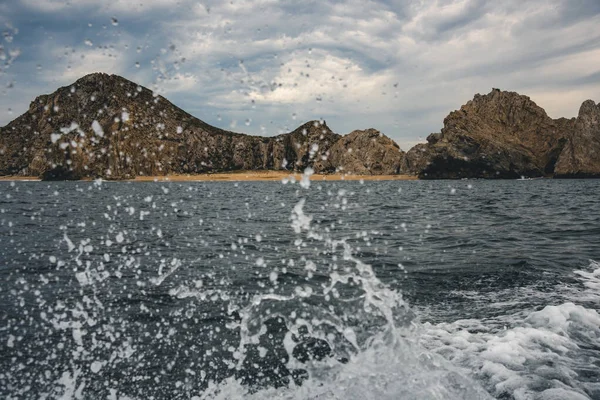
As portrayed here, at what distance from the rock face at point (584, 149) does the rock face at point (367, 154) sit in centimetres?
5559

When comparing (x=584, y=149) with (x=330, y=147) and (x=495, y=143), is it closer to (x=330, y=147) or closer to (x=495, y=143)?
(x=495, y=143)

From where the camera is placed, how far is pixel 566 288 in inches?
376

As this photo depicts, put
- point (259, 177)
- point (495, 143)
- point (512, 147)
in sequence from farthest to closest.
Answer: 1. point (259, 177)
2. point (512, 147)
3. point (495, 143)

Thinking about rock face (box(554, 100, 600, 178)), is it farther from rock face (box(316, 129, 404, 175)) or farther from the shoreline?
rock face (box(316, 129, 404, 175))

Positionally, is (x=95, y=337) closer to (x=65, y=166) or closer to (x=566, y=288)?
(x=566, y=288)

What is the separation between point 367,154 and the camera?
167 meters

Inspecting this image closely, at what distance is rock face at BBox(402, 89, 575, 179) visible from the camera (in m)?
124

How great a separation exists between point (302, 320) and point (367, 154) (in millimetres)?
164077

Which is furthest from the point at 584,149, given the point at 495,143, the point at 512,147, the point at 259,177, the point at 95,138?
the point at 95,138

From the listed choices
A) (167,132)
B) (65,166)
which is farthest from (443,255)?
(167,132)

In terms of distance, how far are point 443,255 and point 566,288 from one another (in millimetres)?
4149

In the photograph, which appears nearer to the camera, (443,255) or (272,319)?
(272,319)

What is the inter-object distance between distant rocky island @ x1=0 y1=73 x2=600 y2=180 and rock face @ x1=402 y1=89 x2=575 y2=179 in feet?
1.16

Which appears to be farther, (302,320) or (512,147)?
(512,147)
